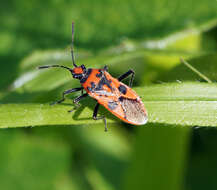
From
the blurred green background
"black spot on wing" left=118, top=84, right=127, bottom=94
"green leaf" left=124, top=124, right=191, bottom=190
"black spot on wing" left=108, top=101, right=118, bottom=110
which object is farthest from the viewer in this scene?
"green leaf" left=124, top=124, right=191, bottom=190

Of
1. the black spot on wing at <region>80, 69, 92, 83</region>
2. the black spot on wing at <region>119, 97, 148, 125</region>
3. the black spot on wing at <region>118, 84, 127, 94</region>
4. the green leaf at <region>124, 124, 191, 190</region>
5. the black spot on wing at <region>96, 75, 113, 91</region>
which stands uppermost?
the black spot on wing at <region>80, 69, 92, 83</region>

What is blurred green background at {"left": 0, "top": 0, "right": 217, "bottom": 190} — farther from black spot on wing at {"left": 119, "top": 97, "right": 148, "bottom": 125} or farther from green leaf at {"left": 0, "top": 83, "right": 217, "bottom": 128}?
black spot on wing at {"left": 119, "top": 97, "right": 148, "bottom": 125}

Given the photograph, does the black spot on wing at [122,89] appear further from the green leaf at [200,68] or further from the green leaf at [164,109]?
the green leaf at [164,109]

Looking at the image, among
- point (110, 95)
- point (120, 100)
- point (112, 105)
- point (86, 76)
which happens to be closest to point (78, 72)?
point (86, 76)

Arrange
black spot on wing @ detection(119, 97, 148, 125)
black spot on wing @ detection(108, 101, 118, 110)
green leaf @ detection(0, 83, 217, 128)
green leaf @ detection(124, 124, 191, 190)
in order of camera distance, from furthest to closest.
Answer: green leaf @ detection(124, 124, 191, 190), black spot on wing @ detection(108, 101, 118, 110), black spot on wing @ detection(119, 97, 148, 125), green leaf @ detection(0, 83, 217, 128)

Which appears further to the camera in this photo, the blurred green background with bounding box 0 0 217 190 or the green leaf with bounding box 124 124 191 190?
the green leaf with bounding box 124 124 191 190

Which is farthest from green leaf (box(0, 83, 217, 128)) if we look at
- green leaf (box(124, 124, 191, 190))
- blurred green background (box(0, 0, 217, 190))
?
green leaf (box(124, 124, 191, 190))

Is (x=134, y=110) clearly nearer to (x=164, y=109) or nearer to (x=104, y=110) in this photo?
(x=104, y=110)

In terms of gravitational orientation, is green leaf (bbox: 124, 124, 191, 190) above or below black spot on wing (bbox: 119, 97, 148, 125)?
below
